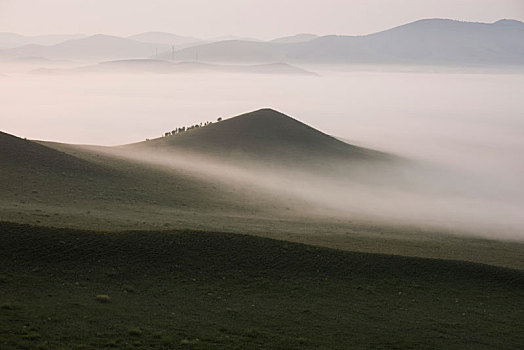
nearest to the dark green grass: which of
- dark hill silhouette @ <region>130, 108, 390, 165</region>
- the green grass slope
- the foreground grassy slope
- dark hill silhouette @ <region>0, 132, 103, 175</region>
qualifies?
the foreground grassy slope

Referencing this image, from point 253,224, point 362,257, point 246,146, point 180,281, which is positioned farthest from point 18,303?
point 246,146

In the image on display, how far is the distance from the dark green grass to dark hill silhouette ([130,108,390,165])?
5841 centimetres

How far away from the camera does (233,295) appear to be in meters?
29.3

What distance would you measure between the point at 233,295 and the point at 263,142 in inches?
2779

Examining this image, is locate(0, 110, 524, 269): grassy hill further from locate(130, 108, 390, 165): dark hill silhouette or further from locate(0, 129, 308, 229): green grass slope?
locate(130, 108, 390, 165): dark hill silhouette

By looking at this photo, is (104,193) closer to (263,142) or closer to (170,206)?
(170,206)

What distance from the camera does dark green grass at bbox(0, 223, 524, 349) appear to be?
23.8 meters

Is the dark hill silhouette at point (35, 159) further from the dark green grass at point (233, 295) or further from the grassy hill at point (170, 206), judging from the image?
the dark green grass at point (233, 295)

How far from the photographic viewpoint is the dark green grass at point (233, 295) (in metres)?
23.8

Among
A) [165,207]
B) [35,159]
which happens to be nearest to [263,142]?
[35,159]

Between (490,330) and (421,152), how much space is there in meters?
114

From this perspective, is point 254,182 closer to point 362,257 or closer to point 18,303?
point 362,257

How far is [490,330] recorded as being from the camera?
27516 mm

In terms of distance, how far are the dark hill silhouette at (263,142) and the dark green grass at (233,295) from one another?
58.4m
